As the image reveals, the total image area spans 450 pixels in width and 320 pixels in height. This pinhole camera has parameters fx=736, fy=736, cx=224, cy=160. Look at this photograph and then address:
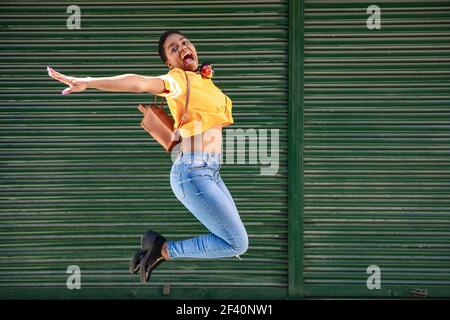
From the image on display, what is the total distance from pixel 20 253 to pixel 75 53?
1964 mm

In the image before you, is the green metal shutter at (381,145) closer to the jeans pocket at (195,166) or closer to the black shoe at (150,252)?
the black shoe at (150,252)

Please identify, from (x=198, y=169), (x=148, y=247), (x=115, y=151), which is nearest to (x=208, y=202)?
(x=198, y=169)

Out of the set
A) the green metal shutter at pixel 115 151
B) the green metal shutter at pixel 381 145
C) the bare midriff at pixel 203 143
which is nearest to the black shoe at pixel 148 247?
the bare midriff at pixel 203 143

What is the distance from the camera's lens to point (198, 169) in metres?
4.95

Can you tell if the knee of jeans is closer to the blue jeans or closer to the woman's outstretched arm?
the blue jeans

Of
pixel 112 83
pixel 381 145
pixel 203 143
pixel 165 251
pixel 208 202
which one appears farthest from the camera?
pixel 381 145

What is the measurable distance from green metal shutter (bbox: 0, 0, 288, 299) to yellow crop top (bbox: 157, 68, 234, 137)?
1688mm

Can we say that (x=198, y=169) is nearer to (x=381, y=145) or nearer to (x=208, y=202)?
(x=208, y=202)

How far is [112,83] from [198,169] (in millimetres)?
839

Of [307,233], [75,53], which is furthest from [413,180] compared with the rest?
[75,53]

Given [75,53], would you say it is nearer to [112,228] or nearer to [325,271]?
[112,228]

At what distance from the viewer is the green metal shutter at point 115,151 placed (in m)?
6.90

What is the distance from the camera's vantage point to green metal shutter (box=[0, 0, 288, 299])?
690 centimetres

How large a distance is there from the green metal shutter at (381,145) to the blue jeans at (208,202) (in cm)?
204
